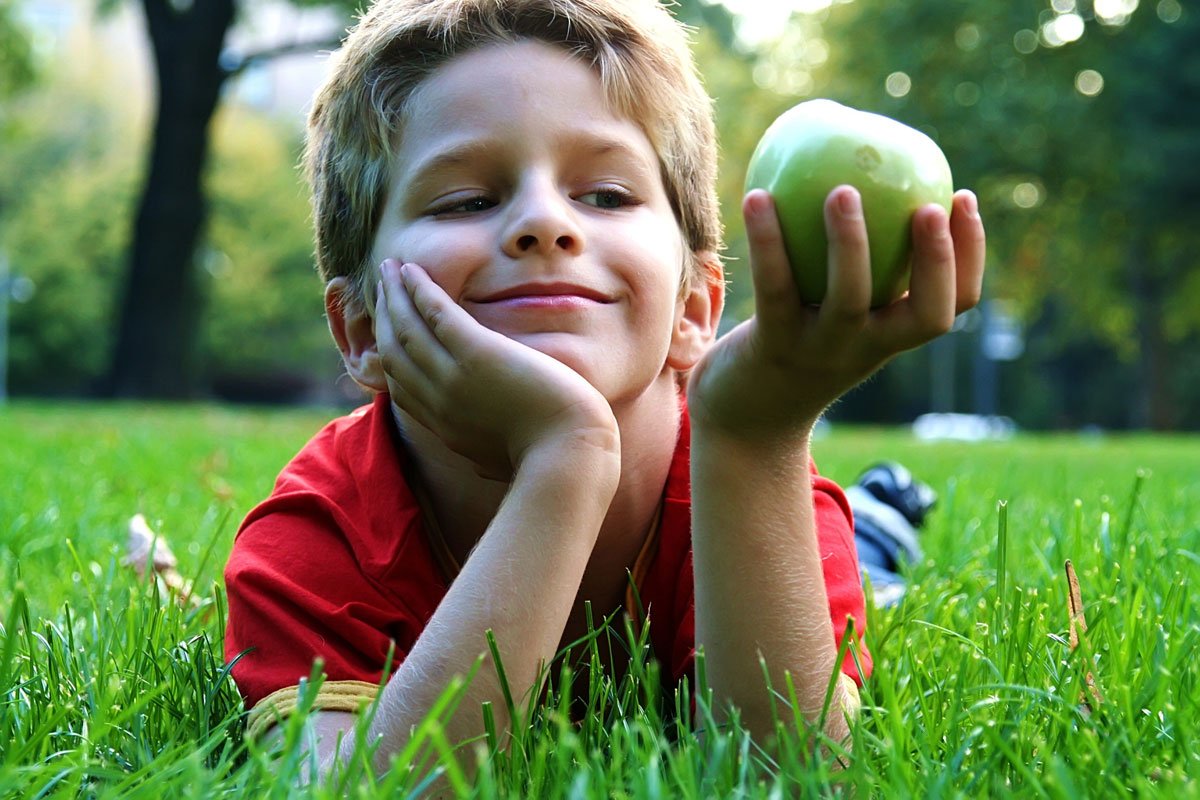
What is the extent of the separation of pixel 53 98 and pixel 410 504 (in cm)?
4371

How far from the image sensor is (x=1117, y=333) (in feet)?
100

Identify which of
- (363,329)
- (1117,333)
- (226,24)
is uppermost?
(226,24)

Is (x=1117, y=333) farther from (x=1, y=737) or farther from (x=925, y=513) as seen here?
(x=1, y=737)

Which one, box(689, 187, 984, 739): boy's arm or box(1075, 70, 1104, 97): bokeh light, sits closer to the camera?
box(689, 187, 984, 739): boy's arm

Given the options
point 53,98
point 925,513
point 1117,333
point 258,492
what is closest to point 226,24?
point 258,492

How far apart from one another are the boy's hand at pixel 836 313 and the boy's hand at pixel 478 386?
245 millimetres

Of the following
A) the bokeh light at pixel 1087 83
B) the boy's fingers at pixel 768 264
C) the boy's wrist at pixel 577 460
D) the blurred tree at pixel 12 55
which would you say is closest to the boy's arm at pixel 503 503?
the boy's wrist at pixel 577 460

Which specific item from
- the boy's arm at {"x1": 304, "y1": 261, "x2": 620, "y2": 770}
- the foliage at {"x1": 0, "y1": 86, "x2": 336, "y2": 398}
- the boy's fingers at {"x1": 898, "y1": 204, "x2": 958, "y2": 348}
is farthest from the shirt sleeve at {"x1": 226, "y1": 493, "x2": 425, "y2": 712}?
the foliage at {"x1": 0, "y1": 86, "x2": 336, "y2": 398}

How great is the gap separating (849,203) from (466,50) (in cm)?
106

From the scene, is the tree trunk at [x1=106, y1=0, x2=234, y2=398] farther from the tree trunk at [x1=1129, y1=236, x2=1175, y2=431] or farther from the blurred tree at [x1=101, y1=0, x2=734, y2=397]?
the tree trunk at [x1=1129, y1=236, x2=1175, y2=431]

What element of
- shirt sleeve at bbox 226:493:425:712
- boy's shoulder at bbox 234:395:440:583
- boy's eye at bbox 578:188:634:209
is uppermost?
boy's eye at bbox 578:188:634:209

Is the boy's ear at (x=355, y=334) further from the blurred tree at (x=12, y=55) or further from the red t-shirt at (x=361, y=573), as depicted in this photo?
the blurred tree at (x=12, y=55)

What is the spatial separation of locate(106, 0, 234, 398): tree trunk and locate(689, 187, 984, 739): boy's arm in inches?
670

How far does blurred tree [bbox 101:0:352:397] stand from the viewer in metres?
17.7
